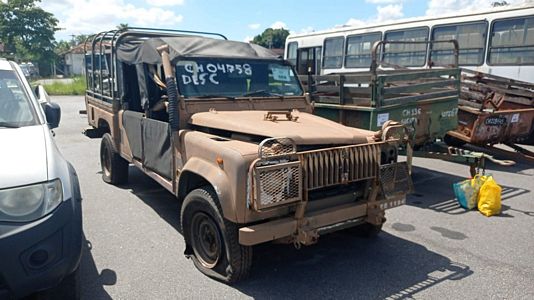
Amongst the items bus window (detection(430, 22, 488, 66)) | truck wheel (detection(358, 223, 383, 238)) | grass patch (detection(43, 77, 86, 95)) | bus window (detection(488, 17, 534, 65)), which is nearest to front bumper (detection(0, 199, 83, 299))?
truck wheel (detection(358, 223, 383, 238))

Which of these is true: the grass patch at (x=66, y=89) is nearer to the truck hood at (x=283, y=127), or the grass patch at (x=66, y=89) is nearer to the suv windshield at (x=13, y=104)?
the suv windshield at (x=13, y=104)

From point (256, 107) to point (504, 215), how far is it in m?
3.54

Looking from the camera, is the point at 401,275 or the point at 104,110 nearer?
the point at 401,275

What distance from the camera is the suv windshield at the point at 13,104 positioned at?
3.45m

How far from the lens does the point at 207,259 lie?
12.7 ft

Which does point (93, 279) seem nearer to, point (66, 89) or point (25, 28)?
point (66, 89)

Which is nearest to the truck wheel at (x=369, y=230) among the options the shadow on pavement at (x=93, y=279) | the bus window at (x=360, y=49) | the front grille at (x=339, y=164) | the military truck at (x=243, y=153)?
the military truck at (x=243, y=153)

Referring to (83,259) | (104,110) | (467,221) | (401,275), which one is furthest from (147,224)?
(467,221)

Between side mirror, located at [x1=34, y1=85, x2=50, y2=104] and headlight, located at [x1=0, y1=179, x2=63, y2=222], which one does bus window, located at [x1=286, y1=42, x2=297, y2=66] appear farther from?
headlight, located at [x1=0, y1=179, x2=63, y2=222]

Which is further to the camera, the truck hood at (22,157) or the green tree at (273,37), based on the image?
the green tree at (273,37)

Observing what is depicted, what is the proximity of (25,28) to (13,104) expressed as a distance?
5320 cm

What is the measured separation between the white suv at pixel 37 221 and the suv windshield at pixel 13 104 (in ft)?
1.45

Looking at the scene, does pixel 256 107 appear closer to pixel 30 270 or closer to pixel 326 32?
pixel 30 270

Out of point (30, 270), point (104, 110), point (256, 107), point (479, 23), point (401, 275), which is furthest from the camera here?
point (479, 23)
